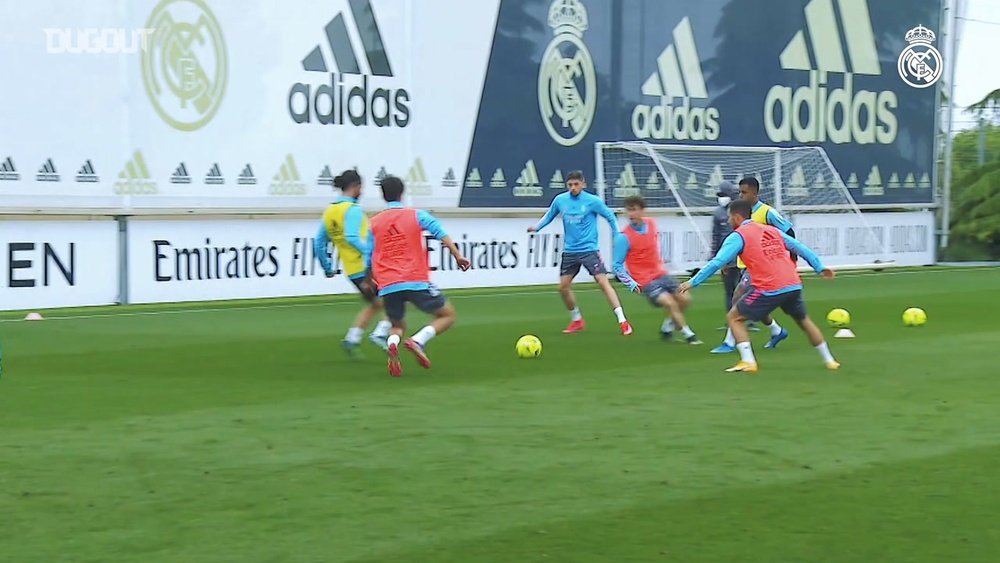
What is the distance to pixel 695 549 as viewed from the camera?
743cm

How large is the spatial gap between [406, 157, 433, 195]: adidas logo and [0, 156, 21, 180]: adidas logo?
777 cm

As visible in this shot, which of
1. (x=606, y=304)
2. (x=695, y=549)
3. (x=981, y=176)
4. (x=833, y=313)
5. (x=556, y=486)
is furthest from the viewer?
(x=981, y=176)

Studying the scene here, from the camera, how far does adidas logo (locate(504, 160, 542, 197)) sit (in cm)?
3136

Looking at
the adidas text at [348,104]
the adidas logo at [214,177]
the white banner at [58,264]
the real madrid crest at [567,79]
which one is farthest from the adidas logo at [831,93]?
the white banner at [58,264]

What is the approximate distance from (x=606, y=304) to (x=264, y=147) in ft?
20.9

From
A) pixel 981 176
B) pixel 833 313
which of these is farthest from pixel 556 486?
pixel 981 176

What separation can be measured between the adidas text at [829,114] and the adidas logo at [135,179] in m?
16.4

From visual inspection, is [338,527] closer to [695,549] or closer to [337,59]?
[695,549]

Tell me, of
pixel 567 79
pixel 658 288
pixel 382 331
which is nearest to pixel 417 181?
pixel 567 79

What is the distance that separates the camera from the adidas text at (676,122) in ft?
112

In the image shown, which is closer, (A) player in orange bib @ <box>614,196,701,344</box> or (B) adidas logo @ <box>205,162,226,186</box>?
(A) player in orange bib @ <box>614,196,701,344</box>

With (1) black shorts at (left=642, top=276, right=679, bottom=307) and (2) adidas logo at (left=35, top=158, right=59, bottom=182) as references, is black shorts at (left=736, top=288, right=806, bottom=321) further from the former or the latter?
(2) adidas logo at (left=35, top=158, right=59, bottom=182)

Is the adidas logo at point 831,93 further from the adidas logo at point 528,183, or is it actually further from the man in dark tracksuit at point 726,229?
the man in dark tracksuit at point 726,229

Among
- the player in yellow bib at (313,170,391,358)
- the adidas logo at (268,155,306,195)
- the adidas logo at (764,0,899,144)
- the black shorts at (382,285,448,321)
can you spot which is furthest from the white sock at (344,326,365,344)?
the adidas logo at (764,0,899,144)
